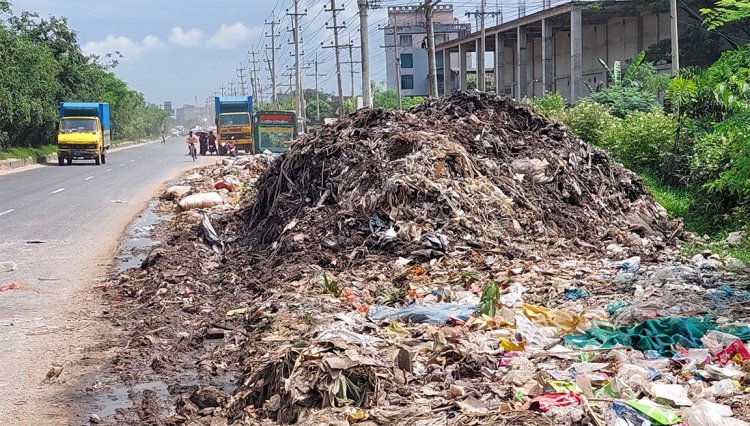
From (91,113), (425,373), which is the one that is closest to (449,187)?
(425,373)

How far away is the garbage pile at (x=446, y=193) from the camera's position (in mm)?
11062

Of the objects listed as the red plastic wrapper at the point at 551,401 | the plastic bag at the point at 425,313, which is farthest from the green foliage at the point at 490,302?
the red plastic wrapper at the point at 551,401

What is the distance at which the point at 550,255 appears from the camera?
35.4 ft

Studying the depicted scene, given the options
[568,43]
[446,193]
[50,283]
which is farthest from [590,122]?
[568,43]

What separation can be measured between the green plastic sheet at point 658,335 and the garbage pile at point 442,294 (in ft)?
0.07

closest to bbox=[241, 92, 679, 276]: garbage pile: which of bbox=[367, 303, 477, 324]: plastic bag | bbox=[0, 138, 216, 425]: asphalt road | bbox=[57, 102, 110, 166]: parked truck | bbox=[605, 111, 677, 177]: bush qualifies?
bbox=[367, 303, 477, 324]: plastic bag

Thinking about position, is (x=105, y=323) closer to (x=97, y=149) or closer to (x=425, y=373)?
(x=425, y=373)

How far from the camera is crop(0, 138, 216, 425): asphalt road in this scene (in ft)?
21.8

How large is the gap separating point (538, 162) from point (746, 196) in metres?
3.11

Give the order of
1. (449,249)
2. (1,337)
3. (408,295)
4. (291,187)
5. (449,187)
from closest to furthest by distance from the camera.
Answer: (1,337), (408,295), (449,249), (449,187), (291,187)

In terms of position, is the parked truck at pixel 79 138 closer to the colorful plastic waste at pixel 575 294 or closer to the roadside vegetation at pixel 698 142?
the roadside vegetation at pixel 698 142

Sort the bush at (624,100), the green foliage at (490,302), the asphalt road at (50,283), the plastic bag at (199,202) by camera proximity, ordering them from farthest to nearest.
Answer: the bush at (624,100), the plastic bag at (199,202), the green foliage at (490,302), the asphalt road at (50,283)

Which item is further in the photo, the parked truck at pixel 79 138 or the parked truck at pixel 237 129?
the parked truck at pixel 237 129

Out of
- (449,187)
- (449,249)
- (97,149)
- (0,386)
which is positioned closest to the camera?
(0,386)
